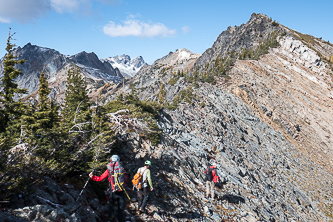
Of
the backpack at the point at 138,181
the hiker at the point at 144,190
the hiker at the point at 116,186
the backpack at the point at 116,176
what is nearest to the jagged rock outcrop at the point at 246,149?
the hiker at the point at 144,190

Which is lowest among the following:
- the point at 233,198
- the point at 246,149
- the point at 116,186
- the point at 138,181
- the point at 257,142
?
the point at 233,198

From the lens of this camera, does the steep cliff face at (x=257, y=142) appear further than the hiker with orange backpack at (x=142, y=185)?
Yes

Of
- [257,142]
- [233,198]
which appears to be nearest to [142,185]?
[233,198]

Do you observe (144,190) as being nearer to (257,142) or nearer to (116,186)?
(116,186)

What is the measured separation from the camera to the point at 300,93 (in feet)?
141

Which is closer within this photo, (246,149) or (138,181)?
(138,181)

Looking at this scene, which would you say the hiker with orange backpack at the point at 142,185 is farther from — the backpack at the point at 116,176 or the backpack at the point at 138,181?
the backpack at the point at 116,176

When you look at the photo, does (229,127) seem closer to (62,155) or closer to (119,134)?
(119,134)

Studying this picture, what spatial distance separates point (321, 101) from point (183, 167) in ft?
144

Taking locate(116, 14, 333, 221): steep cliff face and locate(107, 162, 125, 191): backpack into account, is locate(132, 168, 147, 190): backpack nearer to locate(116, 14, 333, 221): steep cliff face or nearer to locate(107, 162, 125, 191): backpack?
locate(107, 162, 125, 191): backpack

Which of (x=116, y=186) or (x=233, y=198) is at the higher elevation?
(x=116, y=186)

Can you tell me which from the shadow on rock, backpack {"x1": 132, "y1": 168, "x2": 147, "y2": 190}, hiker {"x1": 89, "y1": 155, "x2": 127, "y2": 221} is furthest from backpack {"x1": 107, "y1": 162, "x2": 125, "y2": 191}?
the shadow on rock

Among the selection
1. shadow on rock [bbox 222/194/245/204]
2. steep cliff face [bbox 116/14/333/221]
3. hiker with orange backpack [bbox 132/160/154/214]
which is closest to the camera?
hiker with orange backpack [bbox 132/160/154/214]

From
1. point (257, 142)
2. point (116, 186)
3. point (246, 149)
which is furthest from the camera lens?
point (257, 142)
